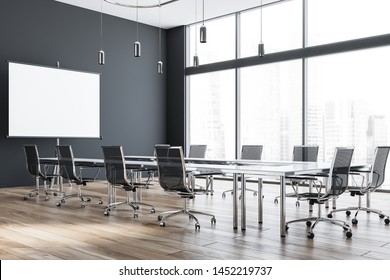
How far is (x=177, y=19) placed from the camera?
11055 mm

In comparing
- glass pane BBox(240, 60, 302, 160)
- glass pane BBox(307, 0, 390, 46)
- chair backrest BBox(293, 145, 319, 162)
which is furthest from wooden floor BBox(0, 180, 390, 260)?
glass pane BBox(307, 0, 390, 46)

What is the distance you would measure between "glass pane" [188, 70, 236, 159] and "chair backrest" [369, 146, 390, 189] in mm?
5651

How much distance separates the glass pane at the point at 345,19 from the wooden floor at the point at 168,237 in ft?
13.0

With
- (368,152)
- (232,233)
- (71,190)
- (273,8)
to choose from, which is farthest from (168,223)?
(273,8)

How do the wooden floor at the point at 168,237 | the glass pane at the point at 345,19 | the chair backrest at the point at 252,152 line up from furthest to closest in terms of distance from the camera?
the glass pane at the point at 345,19 → the chair backrest at the point at 252,152 → the wooden floor at the point at 168,237

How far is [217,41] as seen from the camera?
11.1m

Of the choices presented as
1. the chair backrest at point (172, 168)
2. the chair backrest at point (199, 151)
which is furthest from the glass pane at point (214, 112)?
the chair backrest at point (172, 168)

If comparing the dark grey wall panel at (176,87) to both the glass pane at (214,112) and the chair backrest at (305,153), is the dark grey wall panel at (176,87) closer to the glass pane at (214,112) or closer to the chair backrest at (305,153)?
the glass pane at (214,112)

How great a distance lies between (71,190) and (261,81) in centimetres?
504

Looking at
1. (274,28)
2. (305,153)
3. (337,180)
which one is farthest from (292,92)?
(337,180)

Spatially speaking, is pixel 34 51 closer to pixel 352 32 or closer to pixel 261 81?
pixel 261 81

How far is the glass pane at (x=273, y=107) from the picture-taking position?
9.65m

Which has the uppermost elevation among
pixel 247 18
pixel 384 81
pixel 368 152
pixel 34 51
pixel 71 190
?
pixel 247 18

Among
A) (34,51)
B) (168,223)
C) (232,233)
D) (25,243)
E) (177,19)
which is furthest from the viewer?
(177,19)
